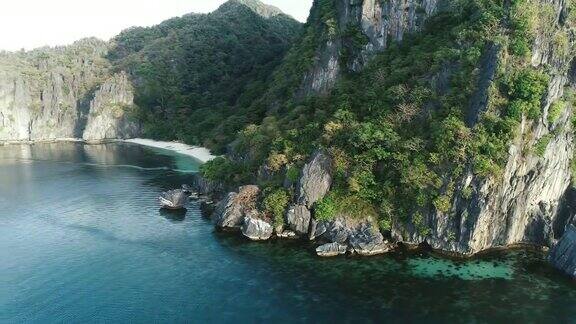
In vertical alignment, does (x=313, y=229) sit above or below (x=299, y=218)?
below

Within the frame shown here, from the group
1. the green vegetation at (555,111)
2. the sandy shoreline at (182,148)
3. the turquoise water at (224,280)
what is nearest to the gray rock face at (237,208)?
the turquoise water at (224,280)

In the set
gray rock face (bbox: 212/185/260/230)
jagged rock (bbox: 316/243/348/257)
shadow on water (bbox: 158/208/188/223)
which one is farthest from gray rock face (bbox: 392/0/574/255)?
shadow on water (bbox: 158/208/188/223)

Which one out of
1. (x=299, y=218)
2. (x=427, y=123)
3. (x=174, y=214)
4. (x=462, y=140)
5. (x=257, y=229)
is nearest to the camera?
(x=462, y=140)

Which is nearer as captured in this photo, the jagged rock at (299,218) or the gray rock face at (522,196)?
the gray rock face at (522,196)

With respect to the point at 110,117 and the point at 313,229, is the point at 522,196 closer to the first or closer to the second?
the point at 313,229

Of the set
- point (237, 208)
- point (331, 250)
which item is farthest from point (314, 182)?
point (237, 208)

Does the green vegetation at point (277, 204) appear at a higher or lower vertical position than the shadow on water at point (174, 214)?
higher

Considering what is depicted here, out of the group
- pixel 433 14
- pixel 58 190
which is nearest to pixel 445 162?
pixel 433 14

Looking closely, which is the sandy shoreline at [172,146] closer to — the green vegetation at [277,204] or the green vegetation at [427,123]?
the green vegetation at [427,123]
